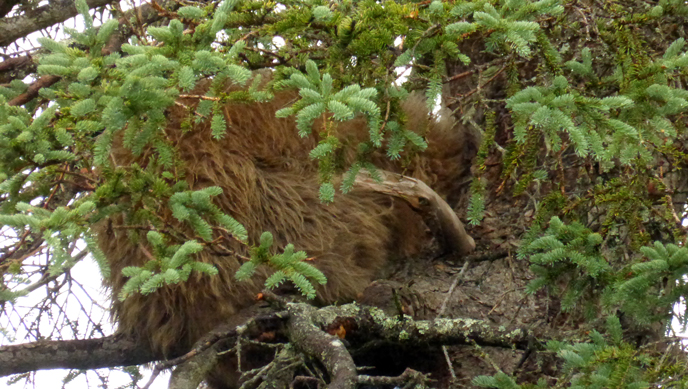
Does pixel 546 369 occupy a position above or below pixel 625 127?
below

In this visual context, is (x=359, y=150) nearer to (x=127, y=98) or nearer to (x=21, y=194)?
(x=127, y=98)

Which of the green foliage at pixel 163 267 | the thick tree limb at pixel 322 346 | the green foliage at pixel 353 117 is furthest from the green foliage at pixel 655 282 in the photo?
the green foliage at pixel 163 267

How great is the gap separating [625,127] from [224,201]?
4.37ft

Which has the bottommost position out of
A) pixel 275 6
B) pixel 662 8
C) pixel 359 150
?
pixel 359 150

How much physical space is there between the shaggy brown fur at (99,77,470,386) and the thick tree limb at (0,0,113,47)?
692 millimetres

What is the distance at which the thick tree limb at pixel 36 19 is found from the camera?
8.95ft

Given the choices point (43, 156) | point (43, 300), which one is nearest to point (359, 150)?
point (43, 156)

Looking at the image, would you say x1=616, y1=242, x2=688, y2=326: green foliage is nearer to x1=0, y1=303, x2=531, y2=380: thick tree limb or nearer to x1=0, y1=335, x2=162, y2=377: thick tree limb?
x1=0, y1=303, x2=531, y2=380: thick tree limb

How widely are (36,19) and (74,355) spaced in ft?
4.31

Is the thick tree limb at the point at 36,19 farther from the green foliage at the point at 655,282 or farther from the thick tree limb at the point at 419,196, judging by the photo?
the green foliage at the point at 655,282

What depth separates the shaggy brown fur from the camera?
2.48m

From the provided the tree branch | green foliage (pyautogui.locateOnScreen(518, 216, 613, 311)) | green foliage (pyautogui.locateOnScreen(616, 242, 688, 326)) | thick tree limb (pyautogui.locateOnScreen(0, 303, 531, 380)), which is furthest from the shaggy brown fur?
green foliage (pyautogui.locateOnScreen(616, 242, 688, 326))

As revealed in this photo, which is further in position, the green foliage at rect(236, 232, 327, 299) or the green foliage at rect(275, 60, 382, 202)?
the green foliage at rect(236, 232, 327, 299)

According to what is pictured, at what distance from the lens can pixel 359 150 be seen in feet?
6.97
